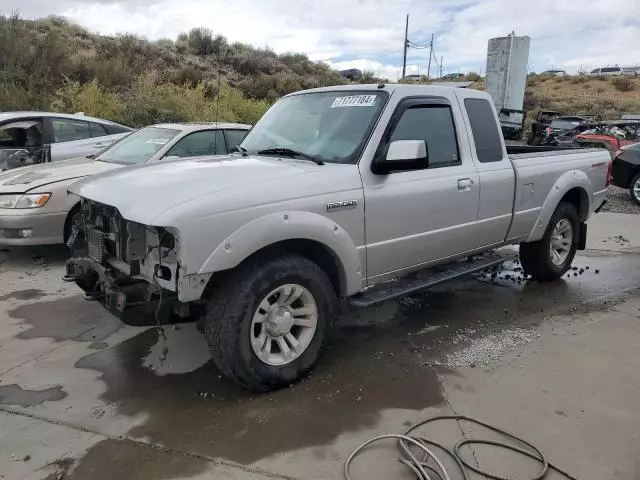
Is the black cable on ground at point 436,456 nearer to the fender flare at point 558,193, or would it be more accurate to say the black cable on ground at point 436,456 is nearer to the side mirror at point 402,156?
the side mirror at point 402,156

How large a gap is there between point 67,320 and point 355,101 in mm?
3106

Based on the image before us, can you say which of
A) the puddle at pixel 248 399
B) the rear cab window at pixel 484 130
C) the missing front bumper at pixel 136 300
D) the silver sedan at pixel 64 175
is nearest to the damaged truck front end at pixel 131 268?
the missing front bumper at pixel 136 300

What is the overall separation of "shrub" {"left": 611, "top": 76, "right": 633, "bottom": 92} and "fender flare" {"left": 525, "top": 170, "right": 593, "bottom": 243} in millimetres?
46671

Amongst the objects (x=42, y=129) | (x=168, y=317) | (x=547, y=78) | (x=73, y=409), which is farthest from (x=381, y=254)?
(x=547, y=78)

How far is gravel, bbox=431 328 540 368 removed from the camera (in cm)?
406

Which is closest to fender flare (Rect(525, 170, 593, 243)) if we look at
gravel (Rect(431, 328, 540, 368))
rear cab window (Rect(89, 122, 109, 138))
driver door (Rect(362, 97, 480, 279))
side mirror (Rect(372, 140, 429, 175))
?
driver door (Rect(362, 97, 480, 279))

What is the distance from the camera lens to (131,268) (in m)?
3.41

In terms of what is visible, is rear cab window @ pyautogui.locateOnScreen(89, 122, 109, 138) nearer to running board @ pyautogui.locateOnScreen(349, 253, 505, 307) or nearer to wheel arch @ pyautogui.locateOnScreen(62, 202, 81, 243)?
wheel arch @ pyautogui.locateOnScreen(62, 202, 81, 243)

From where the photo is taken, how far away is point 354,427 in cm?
320

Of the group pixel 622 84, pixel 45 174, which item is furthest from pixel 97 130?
pixel 622 84

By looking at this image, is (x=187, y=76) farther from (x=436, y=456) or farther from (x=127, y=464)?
(x=436, y=456)

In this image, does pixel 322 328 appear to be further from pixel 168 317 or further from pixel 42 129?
pixel 42 129

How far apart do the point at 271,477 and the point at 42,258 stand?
5.06 meters

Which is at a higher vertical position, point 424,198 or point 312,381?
point 424,198
